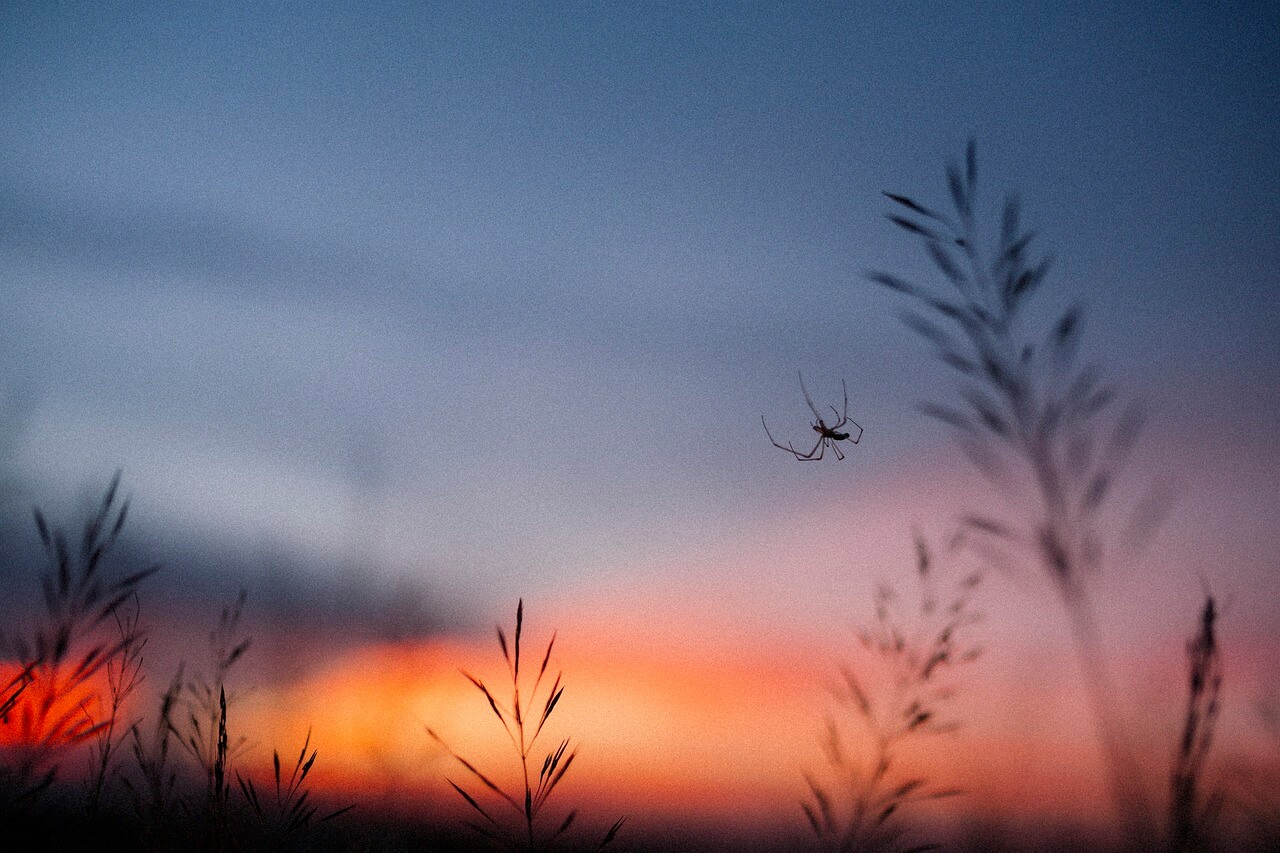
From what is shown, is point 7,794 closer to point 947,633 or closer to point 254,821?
point 254,821

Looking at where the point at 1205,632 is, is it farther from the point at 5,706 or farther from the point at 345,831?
the point at 345,831

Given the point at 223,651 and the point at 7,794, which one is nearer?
the point at 7,794

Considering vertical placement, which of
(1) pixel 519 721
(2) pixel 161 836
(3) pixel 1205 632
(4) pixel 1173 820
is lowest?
(2) pixel 161 836

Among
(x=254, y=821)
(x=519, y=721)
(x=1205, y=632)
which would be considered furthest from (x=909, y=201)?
(x=254, y=821)

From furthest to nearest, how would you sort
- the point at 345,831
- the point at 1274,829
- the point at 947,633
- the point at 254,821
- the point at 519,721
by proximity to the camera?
the point at 345,831, the point at 947,633, the point at 254,821, the point at 1274,829, the point at 519,721

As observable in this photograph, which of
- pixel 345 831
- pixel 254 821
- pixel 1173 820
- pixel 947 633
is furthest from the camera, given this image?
pixel 345 831

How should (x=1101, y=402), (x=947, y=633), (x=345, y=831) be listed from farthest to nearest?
(x=345, y=831), (x=947, y=633), (x=1101, y=402)

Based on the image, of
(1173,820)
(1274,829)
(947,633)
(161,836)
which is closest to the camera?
(1173,820)

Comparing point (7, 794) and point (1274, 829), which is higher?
point (1274, 829)

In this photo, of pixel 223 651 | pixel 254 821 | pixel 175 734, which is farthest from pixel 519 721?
pixel 223 651
